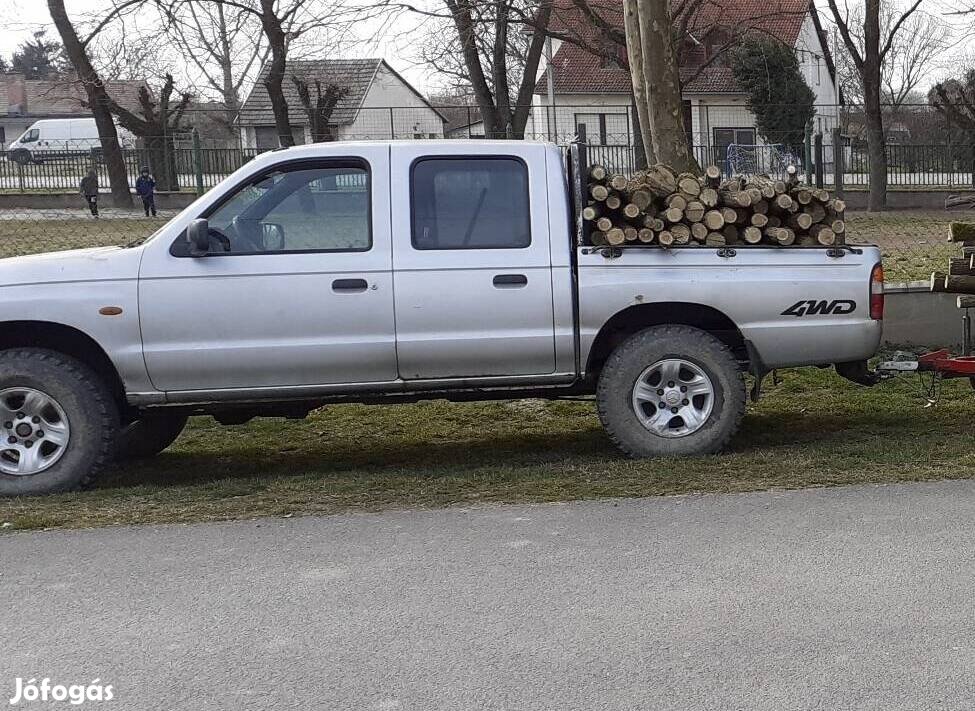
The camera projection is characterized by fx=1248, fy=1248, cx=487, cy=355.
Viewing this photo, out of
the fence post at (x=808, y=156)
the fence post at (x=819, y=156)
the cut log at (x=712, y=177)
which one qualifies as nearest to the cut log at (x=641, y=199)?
the cut log at (x=712, y=177)

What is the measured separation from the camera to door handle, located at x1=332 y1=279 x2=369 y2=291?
693 centimetres

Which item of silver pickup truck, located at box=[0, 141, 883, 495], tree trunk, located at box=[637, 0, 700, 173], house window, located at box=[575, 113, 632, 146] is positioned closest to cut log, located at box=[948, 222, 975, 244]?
silver pickup truck, located at box=[0, 141, 883, 495]

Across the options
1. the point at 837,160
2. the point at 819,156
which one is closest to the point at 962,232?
the point at 819,156

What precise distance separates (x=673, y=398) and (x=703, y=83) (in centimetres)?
4037

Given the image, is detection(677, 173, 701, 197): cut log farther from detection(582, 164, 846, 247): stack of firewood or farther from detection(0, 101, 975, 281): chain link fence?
detection(0, 101, 975, 281): chain link fence

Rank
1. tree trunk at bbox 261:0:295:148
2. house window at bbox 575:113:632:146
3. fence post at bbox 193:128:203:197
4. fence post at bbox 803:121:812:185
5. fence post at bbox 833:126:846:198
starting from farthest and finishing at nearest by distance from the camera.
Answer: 1. tree trunk at bbox 261:0:295:148
2. fence post at bbox 833:126:846:198
3. fence post at bbox 803:121:812:185
4. house window at bbox 575:113:632:146
5. fence post at bbox 193:128:203:197

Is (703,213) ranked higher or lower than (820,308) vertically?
higher

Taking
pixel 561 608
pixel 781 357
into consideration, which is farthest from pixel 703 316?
pixel 561 608

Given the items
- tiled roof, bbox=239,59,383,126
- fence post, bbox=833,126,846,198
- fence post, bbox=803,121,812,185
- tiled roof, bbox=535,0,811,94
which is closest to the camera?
fence post, bbox=803,121,812,185

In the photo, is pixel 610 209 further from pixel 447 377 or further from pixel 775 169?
pixel 775 169

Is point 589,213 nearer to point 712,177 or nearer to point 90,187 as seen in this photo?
point 712,177

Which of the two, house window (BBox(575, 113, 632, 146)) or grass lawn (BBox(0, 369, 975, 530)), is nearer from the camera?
grass lawn (BBox(0, 369, 975, 530))

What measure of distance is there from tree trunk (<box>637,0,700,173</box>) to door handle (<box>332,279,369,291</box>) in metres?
6.00

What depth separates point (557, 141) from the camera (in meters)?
13.2
